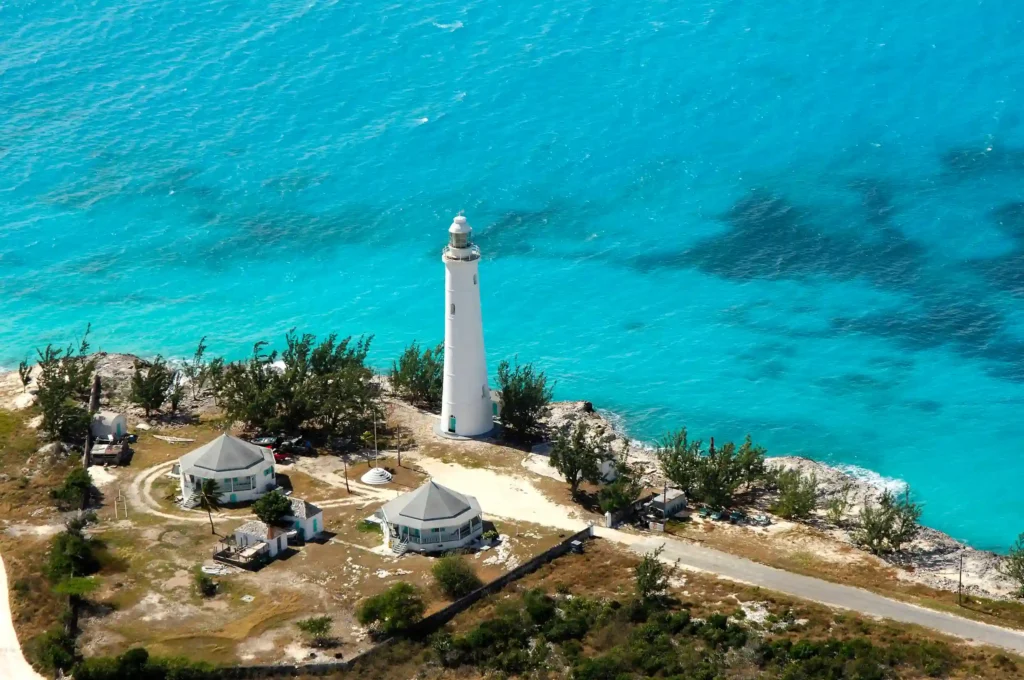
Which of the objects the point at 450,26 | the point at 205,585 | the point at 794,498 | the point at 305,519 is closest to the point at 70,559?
the point at 205,585

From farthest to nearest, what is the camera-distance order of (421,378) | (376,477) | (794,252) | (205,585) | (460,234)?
(794,252) < (421,378) < (460,234) < (376,477) < (205,585)

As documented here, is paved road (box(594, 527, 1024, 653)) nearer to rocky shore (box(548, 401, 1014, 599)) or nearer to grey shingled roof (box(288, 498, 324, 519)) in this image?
rocky shore (box(548, 401, 1014, 599))

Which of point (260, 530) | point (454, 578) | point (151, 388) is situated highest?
point (151, 388)

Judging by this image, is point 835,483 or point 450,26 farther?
point 450,26

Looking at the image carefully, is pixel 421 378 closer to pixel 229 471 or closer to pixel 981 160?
pixel 229 471

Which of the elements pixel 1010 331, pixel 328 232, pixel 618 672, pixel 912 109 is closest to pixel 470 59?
pixel 328 232

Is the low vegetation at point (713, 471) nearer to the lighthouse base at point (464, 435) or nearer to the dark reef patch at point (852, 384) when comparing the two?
the lighthouse base at point (464, 435)

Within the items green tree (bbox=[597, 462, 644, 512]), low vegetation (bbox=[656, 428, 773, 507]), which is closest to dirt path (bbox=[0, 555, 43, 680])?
green tree (bbox=[597, 462, 644, 512])

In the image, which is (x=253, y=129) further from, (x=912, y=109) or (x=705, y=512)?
(x=705, y=512)
